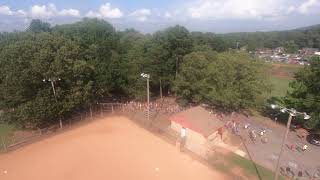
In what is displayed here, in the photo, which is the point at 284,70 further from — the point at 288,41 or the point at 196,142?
the point at 288,41

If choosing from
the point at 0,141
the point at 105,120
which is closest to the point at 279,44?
the point at 105,120

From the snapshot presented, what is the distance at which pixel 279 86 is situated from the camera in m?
60.4

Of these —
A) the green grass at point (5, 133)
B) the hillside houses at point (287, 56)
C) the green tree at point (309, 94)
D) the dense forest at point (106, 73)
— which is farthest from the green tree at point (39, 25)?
the hillside houses at point (287, 56)

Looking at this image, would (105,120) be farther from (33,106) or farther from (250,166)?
(250,166)

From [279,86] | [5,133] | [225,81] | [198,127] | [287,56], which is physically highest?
[225,81]

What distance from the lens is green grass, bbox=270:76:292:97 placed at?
5144 cm

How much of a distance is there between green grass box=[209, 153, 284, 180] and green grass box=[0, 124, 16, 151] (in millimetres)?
19340

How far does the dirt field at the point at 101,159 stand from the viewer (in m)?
21.8

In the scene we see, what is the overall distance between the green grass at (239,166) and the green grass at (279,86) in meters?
29.4

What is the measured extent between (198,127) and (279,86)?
4031cm

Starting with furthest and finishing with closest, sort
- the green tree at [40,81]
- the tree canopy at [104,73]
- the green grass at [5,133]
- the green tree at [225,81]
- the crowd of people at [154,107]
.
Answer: the crowd of people at [154,107] < the green tree at [225,81] < the tree canopy at [104,73] < the green tree at [40,81] < the green grass at [5,133]

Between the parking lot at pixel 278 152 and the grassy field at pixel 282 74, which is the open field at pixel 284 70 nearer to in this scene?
the grassy field at pixel 282 74

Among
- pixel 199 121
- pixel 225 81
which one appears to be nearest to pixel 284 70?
pixel 225 81

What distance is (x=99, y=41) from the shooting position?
3812 cm
